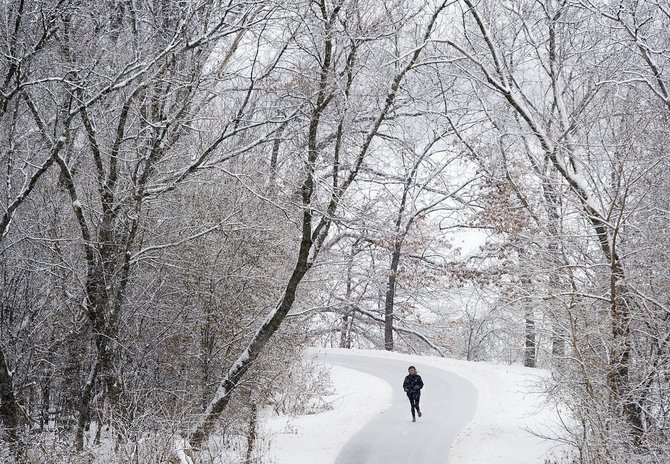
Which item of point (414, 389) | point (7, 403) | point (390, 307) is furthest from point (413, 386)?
point (390, 307)

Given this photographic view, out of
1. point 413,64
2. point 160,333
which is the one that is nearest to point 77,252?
point 160,333

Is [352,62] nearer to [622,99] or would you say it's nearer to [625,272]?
[622,99]

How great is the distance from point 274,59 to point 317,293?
7535 millimetres

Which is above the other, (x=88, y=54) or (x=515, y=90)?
(x=515, y=90)

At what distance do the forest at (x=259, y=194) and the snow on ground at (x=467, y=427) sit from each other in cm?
94

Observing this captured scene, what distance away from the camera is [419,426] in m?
14.9

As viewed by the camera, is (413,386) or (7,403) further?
(413,386)

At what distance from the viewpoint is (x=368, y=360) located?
2664cm

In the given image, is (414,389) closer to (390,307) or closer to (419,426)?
(419,426)

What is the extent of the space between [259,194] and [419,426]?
6747mm

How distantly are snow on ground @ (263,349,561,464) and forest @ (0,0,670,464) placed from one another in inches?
37.1

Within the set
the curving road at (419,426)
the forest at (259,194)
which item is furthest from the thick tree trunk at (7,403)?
the curving road at (419,426)

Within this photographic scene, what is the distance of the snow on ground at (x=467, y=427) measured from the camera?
489 inches

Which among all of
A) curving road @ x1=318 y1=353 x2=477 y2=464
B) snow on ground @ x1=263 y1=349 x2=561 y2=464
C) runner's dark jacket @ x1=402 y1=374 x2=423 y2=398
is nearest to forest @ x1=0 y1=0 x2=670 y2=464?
snow on ground @ x1=263 y1=349 x2=561 y2=464
